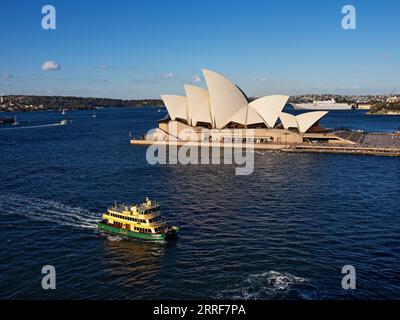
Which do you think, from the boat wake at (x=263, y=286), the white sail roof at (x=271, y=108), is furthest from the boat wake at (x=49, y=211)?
the white sail roof at (x=271, y=108)

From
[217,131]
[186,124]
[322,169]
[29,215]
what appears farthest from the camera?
[186,124]

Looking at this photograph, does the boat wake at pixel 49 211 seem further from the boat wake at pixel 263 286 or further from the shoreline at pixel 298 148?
the shoreline at pixel 298 148

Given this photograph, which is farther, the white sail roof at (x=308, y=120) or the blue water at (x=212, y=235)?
the white sail roof at (x=308, y=120)

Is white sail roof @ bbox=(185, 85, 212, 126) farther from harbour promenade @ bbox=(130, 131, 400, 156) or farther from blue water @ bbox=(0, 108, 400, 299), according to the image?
blue water @ bbox=(0, 108, 400, 299)

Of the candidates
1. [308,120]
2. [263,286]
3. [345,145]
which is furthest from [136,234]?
[308,120]

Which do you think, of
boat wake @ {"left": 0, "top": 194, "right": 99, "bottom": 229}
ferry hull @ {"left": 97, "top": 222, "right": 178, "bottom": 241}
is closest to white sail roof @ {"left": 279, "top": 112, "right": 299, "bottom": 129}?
boat wake @ {"left": 0, "top": 194, "right": 99, "bottom": 229}

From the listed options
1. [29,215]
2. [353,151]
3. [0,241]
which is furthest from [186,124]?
[0,241]

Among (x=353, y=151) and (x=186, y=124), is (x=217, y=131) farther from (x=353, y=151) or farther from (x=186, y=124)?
(x=353, y=151)
